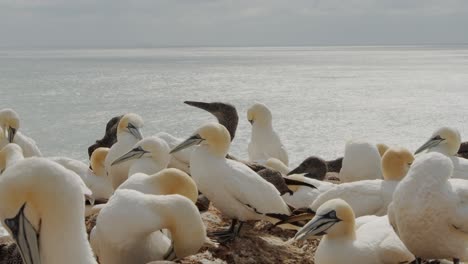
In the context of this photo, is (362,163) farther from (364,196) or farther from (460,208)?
(460,208)

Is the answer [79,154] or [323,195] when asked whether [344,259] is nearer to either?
[323,195]

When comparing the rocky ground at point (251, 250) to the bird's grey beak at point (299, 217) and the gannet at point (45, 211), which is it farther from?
the gannet at point (45, 211)

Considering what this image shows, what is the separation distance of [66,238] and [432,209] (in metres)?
2.48

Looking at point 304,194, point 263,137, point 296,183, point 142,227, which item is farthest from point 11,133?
point 142,227

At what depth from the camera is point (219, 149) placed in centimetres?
578

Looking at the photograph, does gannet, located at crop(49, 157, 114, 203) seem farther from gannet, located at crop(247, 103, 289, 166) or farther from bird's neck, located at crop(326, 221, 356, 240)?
bird's neck, located at crop(326, 221, 356, 240)

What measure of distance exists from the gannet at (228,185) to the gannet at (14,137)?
400 centimetres

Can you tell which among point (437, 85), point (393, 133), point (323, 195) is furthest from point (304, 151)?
point (437, 85)

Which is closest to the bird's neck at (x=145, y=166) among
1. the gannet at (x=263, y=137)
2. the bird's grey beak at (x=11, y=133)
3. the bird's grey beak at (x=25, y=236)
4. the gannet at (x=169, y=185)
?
the gannet at (x=169, y=185)

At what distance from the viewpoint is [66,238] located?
2973 mm

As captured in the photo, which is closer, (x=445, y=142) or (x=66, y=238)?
(x=66, y=238)

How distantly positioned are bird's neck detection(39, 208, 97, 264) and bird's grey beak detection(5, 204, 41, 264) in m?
0.04

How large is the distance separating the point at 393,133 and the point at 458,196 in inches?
645

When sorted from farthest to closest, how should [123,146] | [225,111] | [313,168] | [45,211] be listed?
[225,111] < [313,168] < [123,146] < [45,211]
